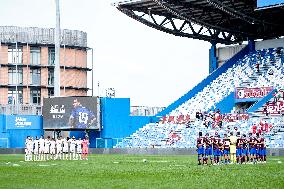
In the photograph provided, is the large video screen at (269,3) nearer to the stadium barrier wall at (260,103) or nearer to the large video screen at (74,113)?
the stadium barrier wall at (260,103)

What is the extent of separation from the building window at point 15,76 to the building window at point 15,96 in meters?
1.21

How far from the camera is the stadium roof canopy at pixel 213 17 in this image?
76.1m

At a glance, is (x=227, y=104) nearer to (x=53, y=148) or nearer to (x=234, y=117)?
(x=234, y=117)

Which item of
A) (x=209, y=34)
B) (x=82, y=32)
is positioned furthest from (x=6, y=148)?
(x=82, y=32)

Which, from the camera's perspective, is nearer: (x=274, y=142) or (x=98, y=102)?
(x=274, y=142)

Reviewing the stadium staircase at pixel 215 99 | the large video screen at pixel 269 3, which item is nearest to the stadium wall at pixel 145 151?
the stadium staircase at pixel 215 99

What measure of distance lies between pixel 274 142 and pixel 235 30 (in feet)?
75.2

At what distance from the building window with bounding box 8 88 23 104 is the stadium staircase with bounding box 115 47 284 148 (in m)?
31.1

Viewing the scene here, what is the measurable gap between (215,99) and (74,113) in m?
15.0

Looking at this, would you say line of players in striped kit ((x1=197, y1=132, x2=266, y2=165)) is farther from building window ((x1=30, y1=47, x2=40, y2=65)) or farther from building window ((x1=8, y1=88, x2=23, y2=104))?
building window ((x1=30, y1=47, x2=40, y2=65))

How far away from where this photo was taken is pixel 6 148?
79.6 m

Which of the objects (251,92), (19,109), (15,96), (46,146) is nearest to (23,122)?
(19,109)

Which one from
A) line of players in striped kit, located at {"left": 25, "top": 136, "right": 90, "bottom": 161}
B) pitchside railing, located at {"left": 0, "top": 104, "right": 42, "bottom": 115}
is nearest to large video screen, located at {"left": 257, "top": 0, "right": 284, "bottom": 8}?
line of players in striped kit, located at {"left": 25, "top": 136, "right": 90, "bottom": 161}

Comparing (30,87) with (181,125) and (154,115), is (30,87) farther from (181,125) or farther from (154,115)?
(181,125)
